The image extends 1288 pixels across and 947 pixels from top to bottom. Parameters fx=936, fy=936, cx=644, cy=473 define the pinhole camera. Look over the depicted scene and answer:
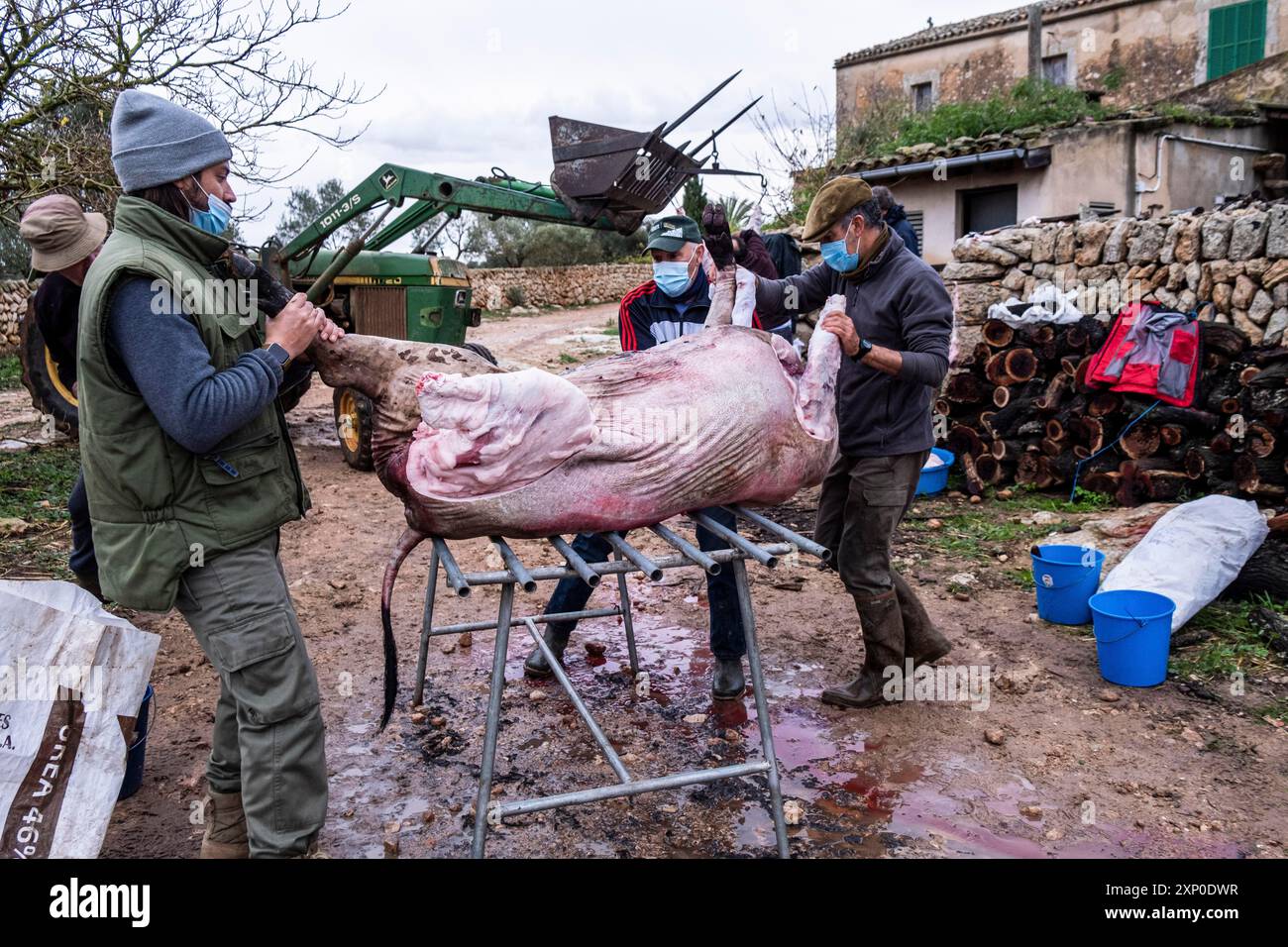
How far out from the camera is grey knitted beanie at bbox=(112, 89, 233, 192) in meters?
2.36

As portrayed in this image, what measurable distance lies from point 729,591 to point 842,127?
53.5 ft

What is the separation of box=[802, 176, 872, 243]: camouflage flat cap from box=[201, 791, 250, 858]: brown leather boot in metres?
2.78

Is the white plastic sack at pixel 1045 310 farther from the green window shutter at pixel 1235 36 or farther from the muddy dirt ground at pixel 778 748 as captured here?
the green window shutter at pixel 1235 36

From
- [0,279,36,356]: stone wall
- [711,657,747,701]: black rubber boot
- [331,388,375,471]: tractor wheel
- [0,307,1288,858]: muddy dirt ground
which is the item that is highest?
[0,279,36,356]: stone wall

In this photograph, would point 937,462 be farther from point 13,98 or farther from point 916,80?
point 916,80

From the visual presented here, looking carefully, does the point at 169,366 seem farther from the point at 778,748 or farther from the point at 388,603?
the point at 778,748

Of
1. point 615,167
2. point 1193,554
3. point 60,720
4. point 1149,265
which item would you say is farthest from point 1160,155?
point 60,720

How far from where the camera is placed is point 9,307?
1507cm

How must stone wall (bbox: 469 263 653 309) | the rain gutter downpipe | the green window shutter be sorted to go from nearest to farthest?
the rain gutter downpipe < the green window shutter < stone wall (bbox: 469 263 653 309)

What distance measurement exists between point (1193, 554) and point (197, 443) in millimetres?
4698

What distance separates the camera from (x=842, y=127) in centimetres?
1823

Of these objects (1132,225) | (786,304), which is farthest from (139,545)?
(1132,225)

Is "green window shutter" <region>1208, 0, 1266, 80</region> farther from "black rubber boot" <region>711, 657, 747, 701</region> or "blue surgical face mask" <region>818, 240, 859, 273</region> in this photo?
"black rubber boot" <region>711, 657, 747, 701</region>

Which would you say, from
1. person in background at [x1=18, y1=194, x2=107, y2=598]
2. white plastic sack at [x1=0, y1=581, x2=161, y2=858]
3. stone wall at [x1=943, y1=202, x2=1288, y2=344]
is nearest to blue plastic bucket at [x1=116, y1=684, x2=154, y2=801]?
person in background at [x1=18, y1=194, x2=107, y2=598]
